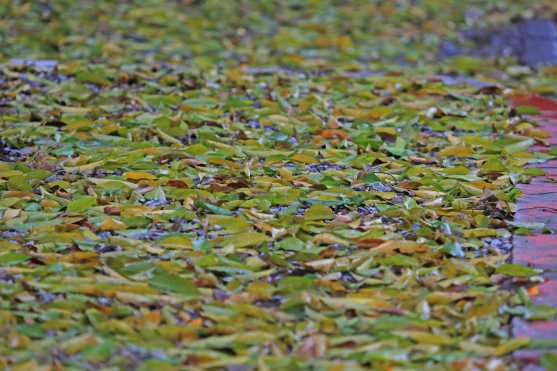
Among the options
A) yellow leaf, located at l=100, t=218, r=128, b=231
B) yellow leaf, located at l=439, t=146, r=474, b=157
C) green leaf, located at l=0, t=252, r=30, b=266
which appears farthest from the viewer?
yellow leaf, located at l=439, t=146, r=474, b=157

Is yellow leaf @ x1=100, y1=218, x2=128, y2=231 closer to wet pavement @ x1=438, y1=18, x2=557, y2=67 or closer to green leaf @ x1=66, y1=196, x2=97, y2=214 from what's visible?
green leaf @ x1=66, y1=196, x2=97, y2=214

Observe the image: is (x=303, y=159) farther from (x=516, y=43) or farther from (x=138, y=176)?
(x=516, y=43)

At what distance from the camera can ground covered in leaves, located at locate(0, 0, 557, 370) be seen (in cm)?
204

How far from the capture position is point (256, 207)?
271 centimetres

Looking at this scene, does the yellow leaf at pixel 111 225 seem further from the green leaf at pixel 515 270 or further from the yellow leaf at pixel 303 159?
the green leaf at pixel 515 270

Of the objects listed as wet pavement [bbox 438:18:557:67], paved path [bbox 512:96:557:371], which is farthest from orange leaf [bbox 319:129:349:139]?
wet pavement [bbox 438:18:557:67]

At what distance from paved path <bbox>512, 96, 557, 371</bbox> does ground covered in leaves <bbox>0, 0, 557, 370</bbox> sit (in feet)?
0.12

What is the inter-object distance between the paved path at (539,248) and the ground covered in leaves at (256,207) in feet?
0.12

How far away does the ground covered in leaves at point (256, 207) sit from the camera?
204 centimetres

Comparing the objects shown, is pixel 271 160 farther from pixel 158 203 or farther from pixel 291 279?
pixel 291 279

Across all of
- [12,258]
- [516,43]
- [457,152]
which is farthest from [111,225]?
[516,43]

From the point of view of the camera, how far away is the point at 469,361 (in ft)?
6.36

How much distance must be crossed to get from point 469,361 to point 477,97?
2.11m

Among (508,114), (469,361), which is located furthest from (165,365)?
(508,114)
